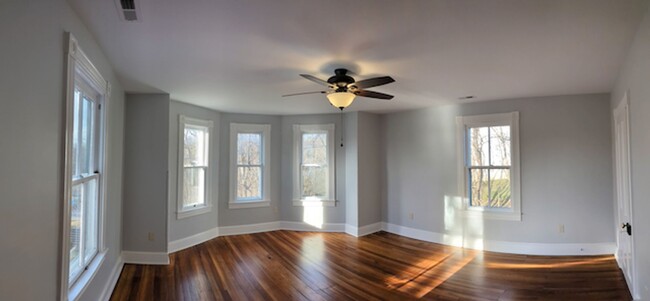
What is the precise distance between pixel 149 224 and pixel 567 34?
16.1 feet

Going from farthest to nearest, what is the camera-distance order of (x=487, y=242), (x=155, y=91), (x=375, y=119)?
(x=375, y=119)
(x=487, y=242)
(x=155, y=91)

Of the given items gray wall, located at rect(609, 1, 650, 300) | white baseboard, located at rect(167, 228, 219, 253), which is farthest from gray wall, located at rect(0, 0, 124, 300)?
gray wall, located at rect(609, 1, 650, 300)

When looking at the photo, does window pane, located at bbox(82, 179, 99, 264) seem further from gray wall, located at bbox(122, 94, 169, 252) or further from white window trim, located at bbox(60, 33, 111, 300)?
gray wall, located at bbox(122, 94, 169, 252)

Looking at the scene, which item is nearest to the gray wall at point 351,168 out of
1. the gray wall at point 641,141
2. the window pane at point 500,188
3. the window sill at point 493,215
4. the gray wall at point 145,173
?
the window sill at point 493,215

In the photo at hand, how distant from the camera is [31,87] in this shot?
1474mm

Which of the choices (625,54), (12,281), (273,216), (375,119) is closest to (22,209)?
(12,281)

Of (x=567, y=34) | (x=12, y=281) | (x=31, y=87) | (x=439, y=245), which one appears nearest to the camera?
(x=12, y=281)

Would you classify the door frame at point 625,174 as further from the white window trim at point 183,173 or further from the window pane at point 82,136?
the white window trim at point 183,173

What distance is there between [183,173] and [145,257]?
4.34ft

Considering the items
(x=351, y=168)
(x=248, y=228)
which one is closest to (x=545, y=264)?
(x=351, y=168)

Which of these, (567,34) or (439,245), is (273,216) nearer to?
(439,245)

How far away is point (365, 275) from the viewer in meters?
3.78

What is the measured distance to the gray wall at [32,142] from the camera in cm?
127

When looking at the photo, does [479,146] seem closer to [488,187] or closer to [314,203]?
[488,187]
